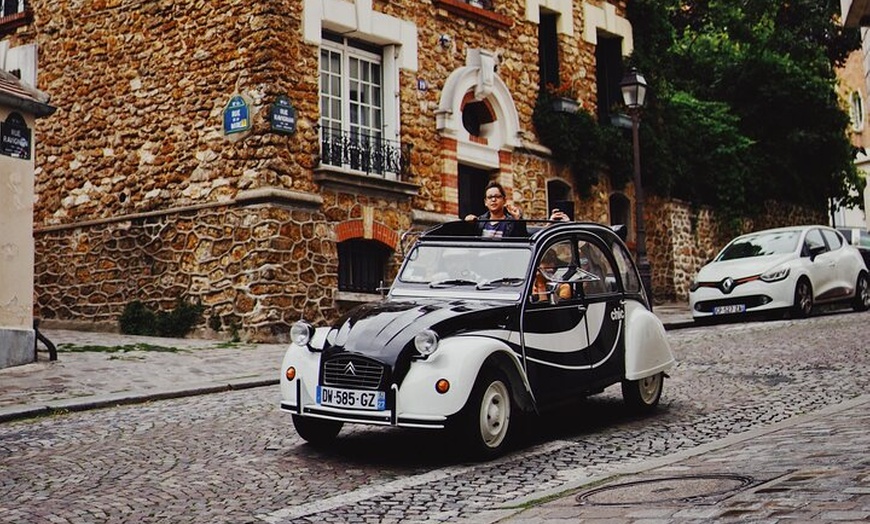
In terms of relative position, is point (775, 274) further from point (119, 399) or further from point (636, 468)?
point (636, 468)

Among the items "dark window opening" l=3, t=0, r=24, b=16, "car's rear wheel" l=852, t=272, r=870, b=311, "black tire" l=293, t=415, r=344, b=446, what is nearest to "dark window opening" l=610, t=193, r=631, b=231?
"car's rear wheel" l=852, t=272, r=870, b=311

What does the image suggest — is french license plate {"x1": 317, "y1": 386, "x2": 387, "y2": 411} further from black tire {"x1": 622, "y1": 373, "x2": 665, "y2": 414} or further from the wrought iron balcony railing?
the wrought iron balcony railing

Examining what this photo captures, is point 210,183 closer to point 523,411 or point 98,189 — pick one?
point 98,189

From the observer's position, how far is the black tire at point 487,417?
23.4ft

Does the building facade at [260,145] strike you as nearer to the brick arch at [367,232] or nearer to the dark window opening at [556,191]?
the brick arch at [367,232]

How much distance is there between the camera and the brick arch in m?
17.9

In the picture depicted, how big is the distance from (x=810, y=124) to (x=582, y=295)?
2301 centimetres

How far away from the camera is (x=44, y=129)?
66.3ft

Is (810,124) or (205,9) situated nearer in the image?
(205,9)

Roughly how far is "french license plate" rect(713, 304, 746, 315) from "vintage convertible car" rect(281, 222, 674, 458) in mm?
9604

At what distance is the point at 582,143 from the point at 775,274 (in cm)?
541

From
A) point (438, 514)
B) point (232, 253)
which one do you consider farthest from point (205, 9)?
point (438, 514)

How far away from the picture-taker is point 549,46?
23.2 metres

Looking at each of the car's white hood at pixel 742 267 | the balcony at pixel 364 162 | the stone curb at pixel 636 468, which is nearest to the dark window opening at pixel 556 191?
the car's white hood at pixel 742 267
